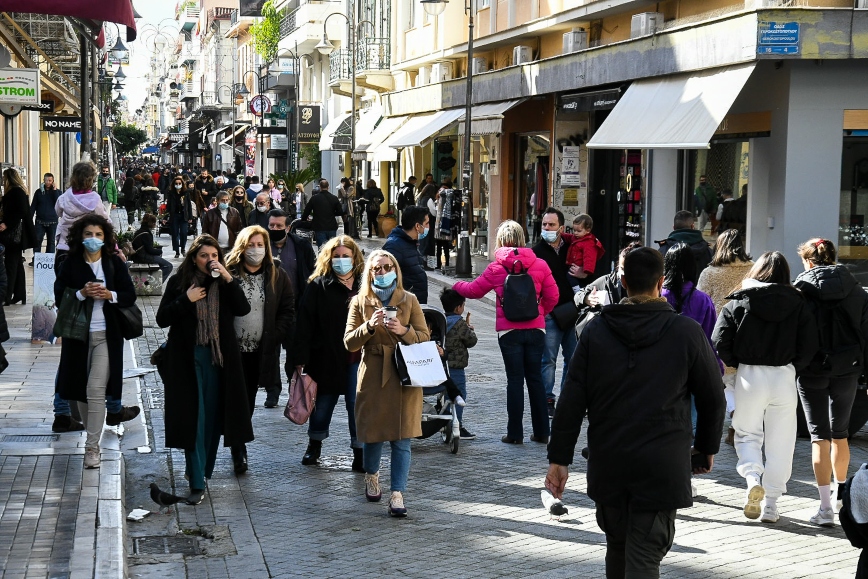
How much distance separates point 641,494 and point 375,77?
37.0m

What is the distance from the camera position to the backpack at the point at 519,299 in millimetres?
9523

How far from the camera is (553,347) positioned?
1062 centimetres

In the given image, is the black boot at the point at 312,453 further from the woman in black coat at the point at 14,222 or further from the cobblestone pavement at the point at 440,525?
the woman in black coat at the point at 14,222

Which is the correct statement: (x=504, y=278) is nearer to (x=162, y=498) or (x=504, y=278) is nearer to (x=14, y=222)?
(x=162, y=498)

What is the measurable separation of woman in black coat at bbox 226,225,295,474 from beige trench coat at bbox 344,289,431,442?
45.5 inches

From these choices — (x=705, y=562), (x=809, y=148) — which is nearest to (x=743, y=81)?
(x=809, y=148)

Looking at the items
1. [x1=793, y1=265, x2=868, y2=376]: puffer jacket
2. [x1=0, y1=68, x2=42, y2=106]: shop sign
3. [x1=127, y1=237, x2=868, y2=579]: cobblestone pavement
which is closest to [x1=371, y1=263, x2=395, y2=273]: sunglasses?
[x1=127, y1=237, x2=868, y2=579]: cobblestone pavement

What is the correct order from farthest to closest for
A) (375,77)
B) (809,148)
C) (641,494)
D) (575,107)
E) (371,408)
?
1. (375,77)
2. (575,107)
3. (809,148)
4. (371,408)
5. (641,494)

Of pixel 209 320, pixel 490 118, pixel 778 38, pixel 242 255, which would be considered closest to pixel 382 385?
pixel 209 320

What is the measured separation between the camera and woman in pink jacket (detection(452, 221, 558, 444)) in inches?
379

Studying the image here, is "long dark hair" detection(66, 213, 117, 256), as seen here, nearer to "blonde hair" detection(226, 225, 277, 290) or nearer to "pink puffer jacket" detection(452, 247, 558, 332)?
"blonde hair" detection(226, 225, 277, 290)

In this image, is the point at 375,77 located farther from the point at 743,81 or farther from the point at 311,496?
the point at 311,496

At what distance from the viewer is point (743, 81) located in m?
16.1

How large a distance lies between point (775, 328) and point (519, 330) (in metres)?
2.56
